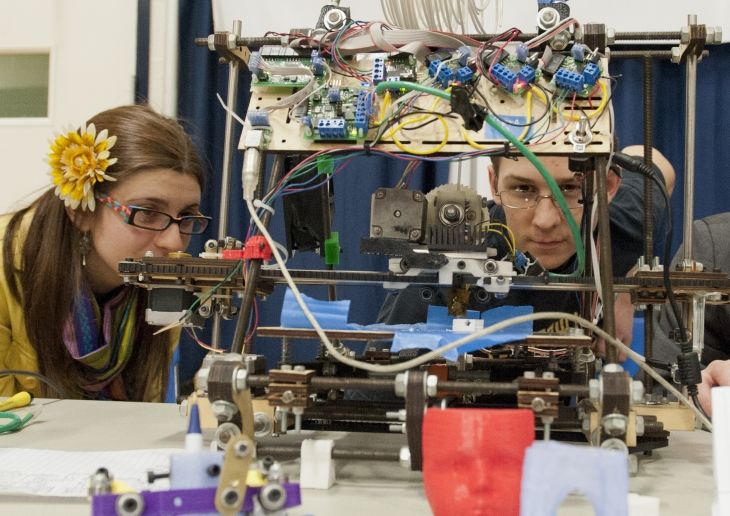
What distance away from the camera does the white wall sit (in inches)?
109

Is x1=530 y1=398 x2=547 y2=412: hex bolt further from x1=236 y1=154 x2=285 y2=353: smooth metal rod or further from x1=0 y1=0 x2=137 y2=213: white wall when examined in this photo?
x1=0 y1=0 x2=137 y2=213: white wall

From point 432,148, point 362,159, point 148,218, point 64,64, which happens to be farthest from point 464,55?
point 64,64

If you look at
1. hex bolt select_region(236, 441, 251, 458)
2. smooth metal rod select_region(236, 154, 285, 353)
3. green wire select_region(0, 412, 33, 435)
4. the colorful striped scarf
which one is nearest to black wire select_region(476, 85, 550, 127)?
smooth metal rod select_region(236, 154, 285, 353)

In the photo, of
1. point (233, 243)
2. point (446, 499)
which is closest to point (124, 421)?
point (233, 243)

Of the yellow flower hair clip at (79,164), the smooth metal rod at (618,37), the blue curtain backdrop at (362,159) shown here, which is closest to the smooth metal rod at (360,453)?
the smooth metal rod at (618,37)

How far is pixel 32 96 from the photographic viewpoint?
2840 millimetres

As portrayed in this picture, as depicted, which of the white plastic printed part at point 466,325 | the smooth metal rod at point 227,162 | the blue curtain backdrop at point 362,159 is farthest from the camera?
the blue curtain backdrop at point 362,159

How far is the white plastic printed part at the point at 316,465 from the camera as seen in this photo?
782 mm

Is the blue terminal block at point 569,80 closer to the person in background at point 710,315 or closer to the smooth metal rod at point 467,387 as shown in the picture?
the smooth metal rod at point 467,387

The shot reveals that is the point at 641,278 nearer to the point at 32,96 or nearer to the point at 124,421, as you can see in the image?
the point at 124,421

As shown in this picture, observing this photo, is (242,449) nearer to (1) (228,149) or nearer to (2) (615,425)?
(2) (615,425)

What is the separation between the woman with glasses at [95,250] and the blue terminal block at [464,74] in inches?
35.7

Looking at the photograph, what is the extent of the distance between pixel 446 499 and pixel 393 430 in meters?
0.33

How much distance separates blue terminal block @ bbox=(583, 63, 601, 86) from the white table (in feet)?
1.60
